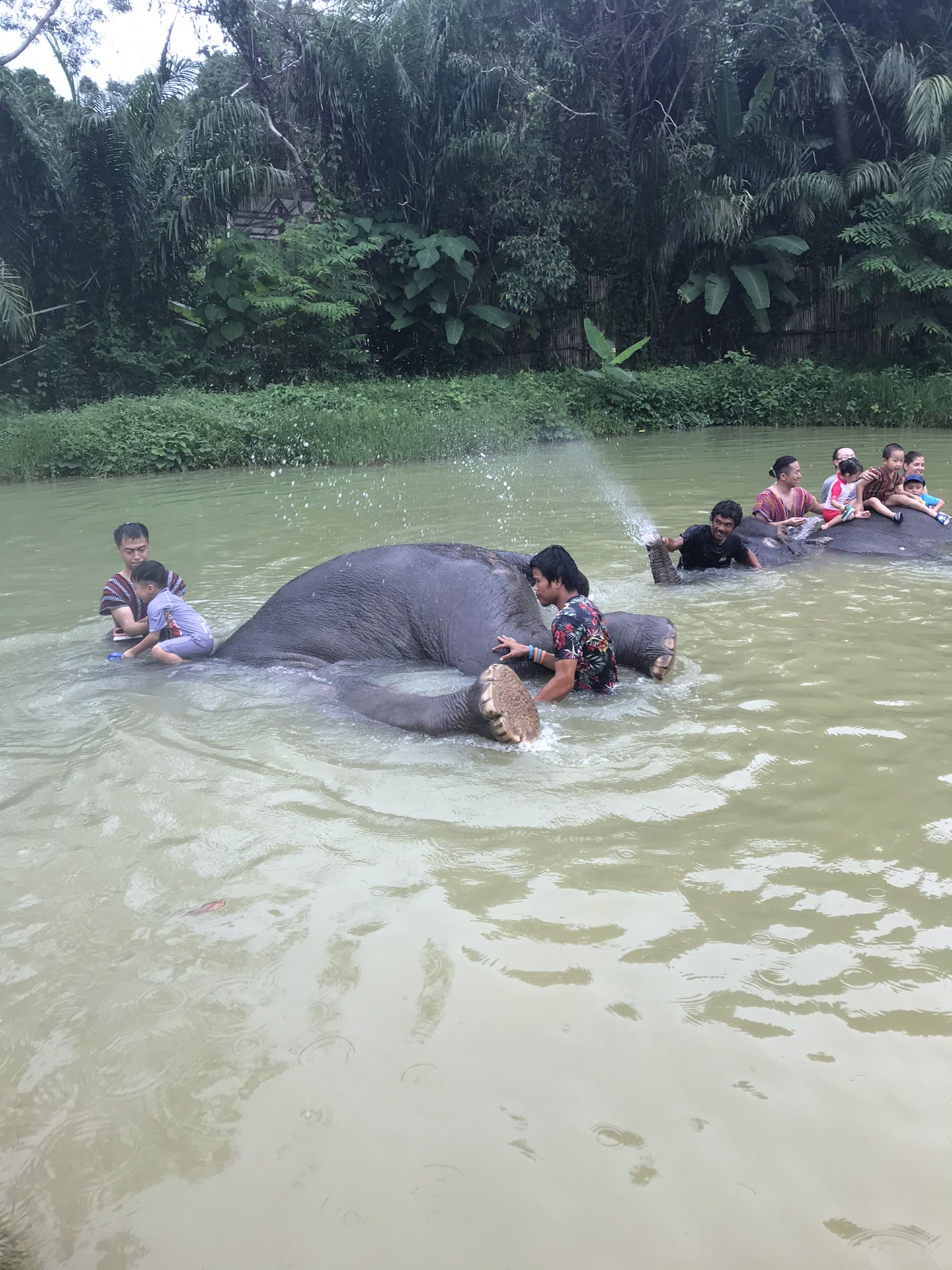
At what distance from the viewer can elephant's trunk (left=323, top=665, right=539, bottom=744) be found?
12.8 ft

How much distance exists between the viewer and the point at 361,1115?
2.10 meters

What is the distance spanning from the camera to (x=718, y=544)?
24.2 ft

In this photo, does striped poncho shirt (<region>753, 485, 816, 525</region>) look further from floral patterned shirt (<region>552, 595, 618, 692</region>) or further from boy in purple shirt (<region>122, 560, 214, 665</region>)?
boy in purple shirt (<region>122, 560, 214, 665</region>)

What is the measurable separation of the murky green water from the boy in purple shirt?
1.23ft

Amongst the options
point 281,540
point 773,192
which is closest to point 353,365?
point 773,192

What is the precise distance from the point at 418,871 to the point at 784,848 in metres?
1.10

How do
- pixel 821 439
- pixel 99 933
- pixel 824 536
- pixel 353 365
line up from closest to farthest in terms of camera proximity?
pixel 99 933, pixel 824 536, pixel 821 439, pixel 353 365

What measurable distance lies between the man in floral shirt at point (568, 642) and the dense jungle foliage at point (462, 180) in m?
15.9

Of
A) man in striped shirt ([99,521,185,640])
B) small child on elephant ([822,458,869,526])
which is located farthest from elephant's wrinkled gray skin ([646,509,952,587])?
man in striped shirt ([99,521,185,640])

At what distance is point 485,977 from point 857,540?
622 centimetres

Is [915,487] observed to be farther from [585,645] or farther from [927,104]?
[927,104]

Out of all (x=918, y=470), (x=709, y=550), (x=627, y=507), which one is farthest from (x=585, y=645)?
(x=627, y=507)

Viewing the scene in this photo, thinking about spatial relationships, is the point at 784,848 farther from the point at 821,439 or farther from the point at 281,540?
the point at 821,439

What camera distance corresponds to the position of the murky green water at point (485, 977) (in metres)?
1.88
